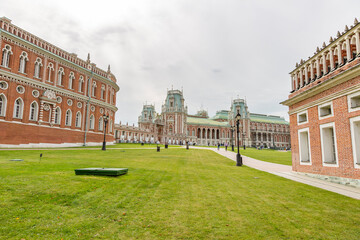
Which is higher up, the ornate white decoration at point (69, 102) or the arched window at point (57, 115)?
the ornate white decoration at point (69, 102)

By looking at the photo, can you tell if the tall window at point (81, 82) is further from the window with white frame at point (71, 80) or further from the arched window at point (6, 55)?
the arched window at point (6, 55)

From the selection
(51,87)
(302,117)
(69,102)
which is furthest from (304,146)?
(69,102)

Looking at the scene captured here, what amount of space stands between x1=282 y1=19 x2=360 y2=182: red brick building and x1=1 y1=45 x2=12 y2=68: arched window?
33642mm

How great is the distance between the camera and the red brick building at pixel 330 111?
9.68 metres

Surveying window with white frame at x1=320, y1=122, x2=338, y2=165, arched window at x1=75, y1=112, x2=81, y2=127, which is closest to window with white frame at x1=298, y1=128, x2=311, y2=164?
window with white frame at x1=320, y1=122, x2=338, y2=165

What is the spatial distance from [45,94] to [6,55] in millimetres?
6698

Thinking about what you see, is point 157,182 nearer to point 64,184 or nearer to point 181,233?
point 64,184

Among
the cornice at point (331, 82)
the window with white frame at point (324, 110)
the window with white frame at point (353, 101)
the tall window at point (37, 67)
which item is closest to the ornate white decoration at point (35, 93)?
the tall window at point (37, 67)

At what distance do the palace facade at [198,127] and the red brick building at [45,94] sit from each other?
2712 centimetres

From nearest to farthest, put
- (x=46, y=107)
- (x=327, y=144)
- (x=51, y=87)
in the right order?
(x=327, y=144), (x=46, y=107), (x=51, y=87)

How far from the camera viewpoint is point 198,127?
361 ft

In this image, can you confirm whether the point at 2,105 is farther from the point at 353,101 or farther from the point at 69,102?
the point at 353,101

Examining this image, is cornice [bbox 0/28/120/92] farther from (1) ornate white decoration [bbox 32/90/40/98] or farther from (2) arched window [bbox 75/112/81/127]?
(2) arched window [bbox 75/112/81/127]

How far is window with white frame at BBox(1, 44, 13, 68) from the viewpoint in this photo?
26.3 metres
